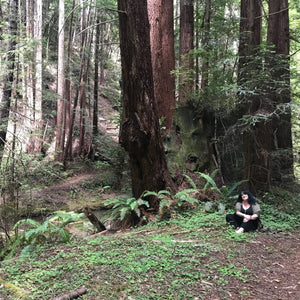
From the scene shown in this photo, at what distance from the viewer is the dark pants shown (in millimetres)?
5328

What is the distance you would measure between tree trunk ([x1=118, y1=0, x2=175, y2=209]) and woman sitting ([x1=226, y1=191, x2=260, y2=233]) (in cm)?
207

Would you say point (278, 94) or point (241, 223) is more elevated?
point (278, 94)

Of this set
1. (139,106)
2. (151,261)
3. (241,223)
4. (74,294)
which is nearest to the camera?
(74,294)

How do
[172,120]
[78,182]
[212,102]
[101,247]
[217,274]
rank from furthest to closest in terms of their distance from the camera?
1. [78,182]
2. [172,120]
3. [212,102]
4. [101,247]
5. [217,274]

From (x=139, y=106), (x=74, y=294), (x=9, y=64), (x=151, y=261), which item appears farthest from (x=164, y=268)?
(x=9, y=64)

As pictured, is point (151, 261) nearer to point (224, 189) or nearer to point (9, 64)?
point (224, 189)

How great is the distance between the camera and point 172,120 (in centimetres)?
925

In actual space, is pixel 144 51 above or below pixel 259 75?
above

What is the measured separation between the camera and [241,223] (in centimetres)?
544

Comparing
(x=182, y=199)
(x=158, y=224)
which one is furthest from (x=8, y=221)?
(x=182, y=199)

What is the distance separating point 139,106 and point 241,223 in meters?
3.40

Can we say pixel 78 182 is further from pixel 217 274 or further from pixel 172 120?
pixel 217 274

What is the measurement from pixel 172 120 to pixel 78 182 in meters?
7.28

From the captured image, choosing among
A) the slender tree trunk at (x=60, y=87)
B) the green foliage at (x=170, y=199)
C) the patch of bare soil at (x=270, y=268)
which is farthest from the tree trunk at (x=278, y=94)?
the slender tree trunk at (x=60, y=87)
